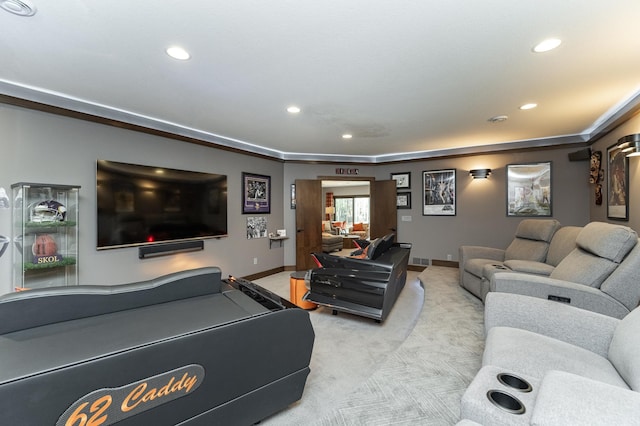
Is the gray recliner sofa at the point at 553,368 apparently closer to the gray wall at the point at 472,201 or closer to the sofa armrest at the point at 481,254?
the sofa armrest at the point at 481,254

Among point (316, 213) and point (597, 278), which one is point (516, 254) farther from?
point (316, 213)

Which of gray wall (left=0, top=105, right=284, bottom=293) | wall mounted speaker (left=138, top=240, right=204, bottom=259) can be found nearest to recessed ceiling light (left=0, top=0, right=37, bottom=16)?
gray wall (left=0, top=105, right=284, bottom=293)

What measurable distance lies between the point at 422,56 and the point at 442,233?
13.7ft

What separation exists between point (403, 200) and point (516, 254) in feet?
8.26

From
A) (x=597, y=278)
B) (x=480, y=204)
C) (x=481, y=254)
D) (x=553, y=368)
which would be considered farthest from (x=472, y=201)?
(x=553, y=368)

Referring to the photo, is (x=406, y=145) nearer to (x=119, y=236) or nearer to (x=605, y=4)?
(x=605, y=4)

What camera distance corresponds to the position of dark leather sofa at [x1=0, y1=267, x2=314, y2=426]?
36.6 inches

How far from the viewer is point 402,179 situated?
6.09m

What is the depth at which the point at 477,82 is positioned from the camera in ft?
Result: 8.64

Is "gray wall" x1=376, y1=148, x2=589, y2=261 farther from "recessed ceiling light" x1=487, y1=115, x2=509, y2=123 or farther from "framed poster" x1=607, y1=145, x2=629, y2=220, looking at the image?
"recessed ceiling light" x1=487, y1=115, x2=509, y2=123

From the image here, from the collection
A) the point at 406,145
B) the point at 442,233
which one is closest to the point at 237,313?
the point at 406,145

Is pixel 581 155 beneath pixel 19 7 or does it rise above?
beneath

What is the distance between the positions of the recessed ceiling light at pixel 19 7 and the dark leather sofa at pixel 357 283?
113 inches

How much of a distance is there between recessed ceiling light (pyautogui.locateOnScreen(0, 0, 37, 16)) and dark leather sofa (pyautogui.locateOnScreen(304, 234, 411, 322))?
2.88m
